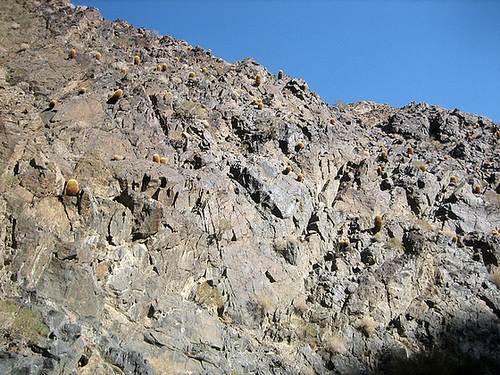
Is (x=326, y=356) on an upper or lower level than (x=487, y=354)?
lower

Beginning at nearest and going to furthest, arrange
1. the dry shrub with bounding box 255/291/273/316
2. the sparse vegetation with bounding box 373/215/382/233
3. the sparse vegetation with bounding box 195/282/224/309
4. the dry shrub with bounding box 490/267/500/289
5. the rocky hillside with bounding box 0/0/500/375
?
the rocky hillside with bounding box 0/0/500/375 → the sparse vegetation with bounding box 195/282/224/309 → the dry shrub with bounding box 255/291/273/316 → the dry shrub with bounding box 490/267/500/289 → the sparse vegetation with bounding box 373/215/382/233

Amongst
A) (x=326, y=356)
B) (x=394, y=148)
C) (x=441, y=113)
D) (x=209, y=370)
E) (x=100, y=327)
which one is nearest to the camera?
(x=100, y=327)

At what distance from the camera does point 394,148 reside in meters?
25.1

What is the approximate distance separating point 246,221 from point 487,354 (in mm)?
10116

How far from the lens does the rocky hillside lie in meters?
9.44

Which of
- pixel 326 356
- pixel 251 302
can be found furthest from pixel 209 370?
pixel 326 356

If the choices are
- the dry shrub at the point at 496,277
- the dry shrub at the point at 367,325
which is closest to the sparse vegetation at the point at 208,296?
the dry shrub at the point at 367,325

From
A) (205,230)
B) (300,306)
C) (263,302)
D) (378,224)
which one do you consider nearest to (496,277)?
(378,224)

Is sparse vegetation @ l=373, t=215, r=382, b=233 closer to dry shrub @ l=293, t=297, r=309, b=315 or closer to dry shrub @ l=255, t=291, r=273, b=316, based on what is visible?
dry shrub @ l=293, t=297, r=309, b=315

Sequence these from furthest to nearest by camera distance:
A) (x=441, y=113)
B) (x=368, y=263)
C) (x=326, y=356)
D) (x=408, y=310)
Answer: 1. (x=441, y=113)
2. (x=368, y=263)
3. (x=408, y=310)
4. (x=326, y=356)

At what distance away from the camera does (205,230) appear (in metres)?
13.1

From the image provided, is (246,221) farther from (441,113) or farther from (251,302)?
(441,113)

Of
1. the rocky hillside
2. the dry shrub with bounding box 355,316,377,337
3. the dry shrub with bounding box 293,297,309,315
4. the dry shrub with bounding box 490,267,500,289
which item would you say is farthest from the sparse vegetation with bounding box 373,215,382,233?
the dry shrub with bounding box 293,297,309,315

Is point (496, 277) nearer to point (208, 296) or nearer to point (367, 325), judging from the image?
point (367, 325)
